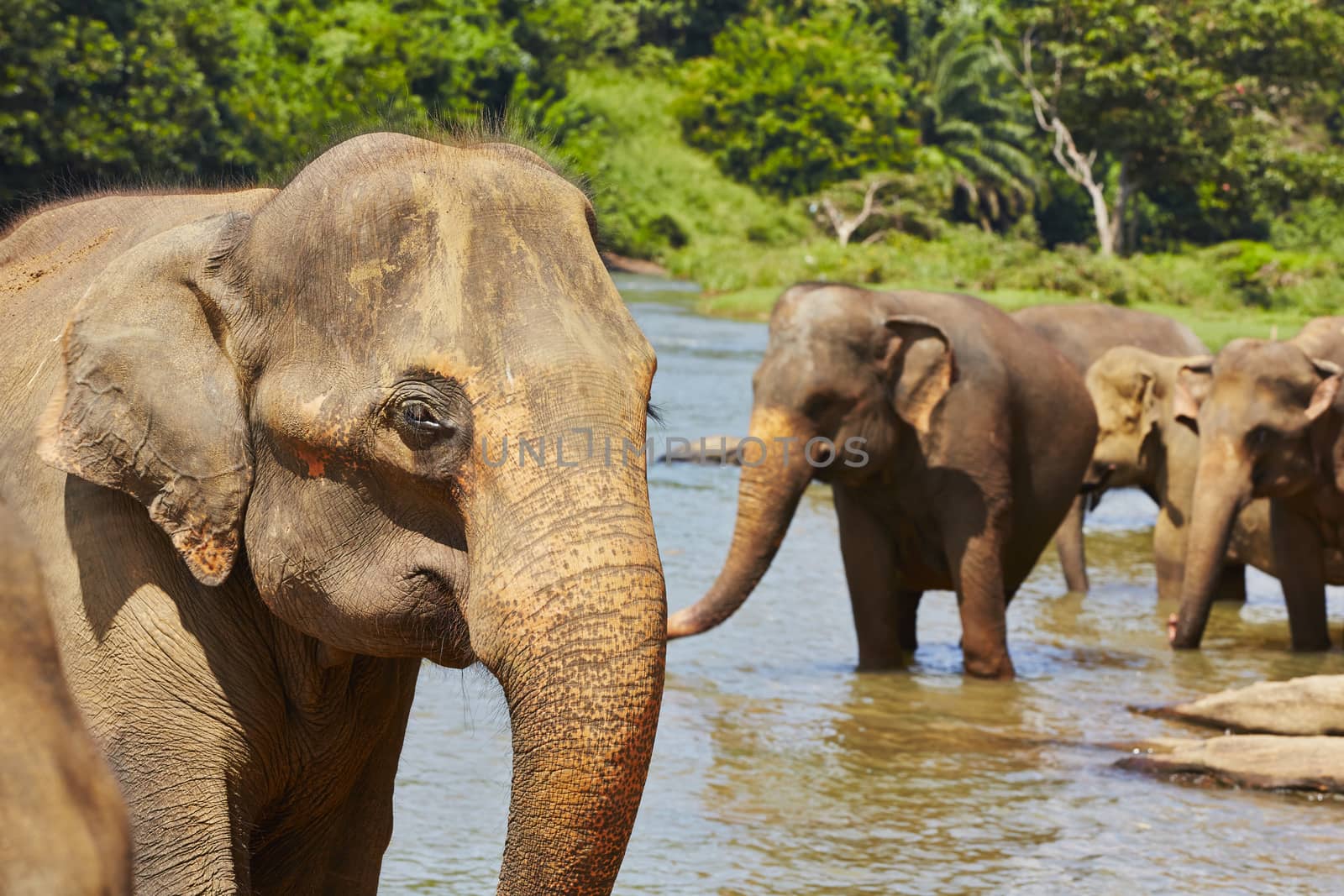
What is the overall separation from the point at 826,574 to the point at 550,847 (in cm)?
775

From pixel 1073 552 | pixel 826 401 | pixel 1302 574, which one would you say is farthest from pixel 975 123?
pixel 826 401

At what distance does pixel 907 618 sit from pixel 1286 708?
2542 millimetres

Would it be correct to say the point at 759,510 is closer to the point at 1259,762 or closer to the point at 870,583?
the point at 870,583

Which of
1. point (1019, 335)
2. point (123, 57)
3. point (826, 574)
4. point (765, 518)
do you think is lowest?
point (826, 574)

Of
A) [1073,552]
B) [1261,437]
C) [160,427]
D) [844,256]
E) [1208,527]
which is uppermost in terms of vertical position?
[160,427]

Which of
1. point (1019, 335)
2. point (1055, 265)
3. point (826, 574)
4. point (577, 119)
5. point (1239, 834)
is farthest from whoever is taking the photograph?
point (577, 119)

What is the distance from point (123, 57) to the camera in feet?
78.2

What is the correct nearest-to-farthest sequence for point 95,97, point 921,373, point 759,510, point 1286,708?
point 1286,708, point 759,510, point 921,373, point 95,97

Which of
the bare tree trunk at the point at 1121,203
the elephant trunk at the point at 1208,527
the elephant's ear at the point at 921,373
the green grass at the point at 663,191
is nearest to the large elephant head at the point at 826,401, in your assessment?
the elephant's ear at the point at 921,373

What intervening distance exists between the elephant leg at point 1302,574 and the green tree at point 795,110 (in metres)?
42.1

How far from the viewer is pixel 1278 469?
25.6ft

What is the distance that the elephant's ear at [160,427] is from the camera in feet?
8.17

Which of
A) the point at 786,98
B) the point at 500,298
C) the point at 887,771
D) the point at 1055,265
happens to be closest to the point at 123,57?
the point at 1055,265

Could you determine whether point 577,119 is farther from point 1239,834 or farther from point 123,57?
point 1239,834
